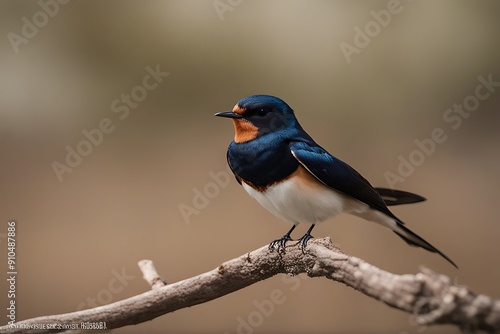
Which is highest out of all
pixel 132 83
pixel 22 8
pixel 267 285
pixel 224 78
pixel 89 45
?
pixel 22 8

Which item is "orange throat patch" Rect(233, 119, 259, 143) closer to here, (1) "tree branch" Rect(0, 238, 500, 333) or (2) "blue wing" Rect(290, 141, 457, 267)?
(2) "blue wing" Rect(290, 141, 457, 267)

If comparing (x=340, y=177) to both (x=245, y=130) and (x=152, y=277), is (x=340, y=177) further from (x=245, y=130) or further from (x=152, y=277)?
(x=152, y=277)

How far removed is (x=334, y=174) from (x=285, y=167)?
4.2 inches

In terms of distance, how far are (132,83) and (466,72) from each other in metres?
1.11

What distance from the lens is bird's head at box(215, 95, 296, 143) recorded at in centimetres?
120

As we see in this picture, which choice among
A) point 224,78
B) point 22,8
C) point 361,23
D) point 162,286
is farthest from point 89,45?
point 162,286

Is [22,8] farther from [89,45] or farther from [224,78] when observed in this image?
[224,78]

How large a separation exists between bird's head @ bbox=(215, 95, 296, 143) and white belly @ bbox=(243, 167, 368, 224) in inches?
3.9

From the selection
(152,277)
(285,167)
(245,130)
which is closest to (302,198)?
(285,167)

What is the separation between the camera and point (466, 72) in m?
2.06

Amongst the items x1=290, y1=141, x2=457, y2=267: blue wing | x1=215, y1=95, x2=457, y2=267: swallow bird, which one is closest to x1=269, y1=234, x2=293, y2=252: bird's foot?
x1=215, y1=95, x2=457, y2=267: swallow bird

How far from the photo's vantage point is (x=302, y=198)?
1210mm

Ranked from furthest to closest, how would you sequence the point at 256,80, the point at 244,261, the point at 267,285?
the point at 256,80, the point at 267,285, the point at 244,261

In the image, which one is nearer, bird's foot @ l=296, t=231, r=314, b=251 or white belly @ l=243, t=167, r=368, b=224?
bird's foot @ l=296, t=231, r=314, b=251
